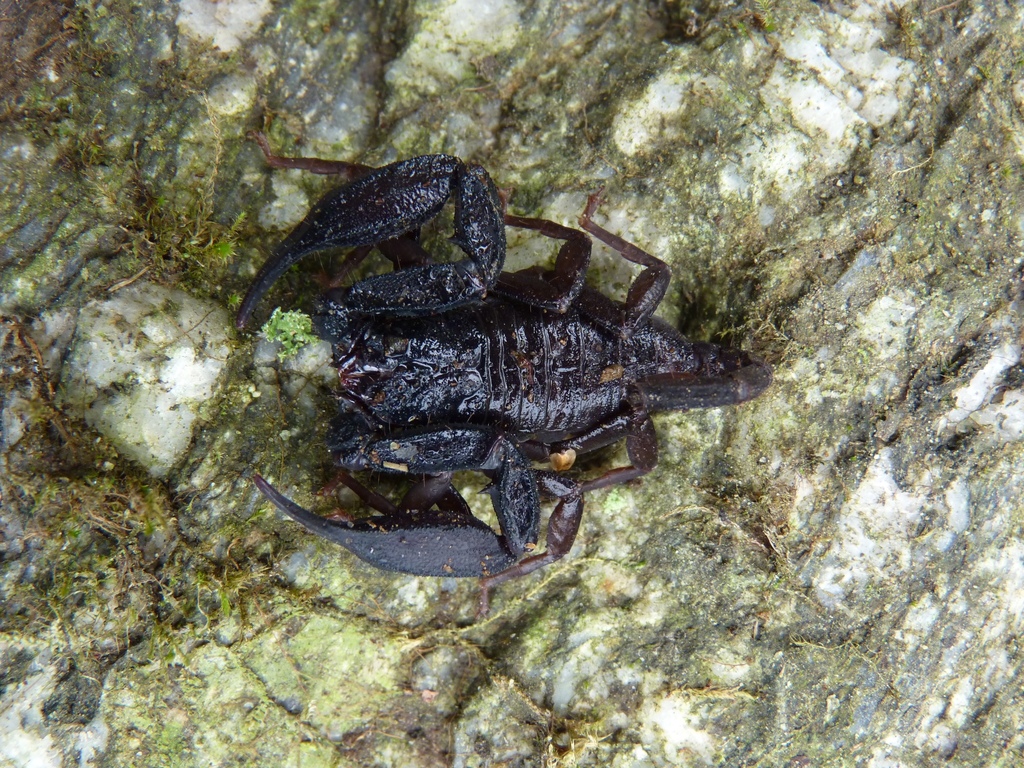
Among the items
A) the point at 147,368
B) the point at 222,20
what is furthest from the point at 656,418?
the point at 222,20

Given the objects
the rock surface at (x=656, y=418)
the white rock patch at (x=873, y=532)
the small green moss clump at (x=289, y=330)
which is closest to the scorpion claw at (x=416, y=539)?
the rock surface at (x=656, y=418)

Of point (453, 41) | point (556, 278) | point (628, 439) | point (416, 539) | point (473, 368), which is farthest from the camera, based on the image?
point (453, 41)

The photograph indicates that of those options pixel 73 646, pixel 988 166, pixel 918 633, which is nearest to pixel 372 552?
pixel 73 646

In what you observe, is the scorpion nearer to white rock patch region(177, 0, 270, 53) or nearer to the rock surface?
the rock surface

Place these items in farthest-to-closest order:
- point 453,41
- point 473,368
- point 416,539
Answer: point 453,41 < point 473,368 < point 416,539

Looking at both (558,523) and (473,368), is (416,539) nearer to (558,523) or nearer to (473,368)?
(558,523)

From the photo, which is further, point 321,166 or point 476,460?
point 321,166
